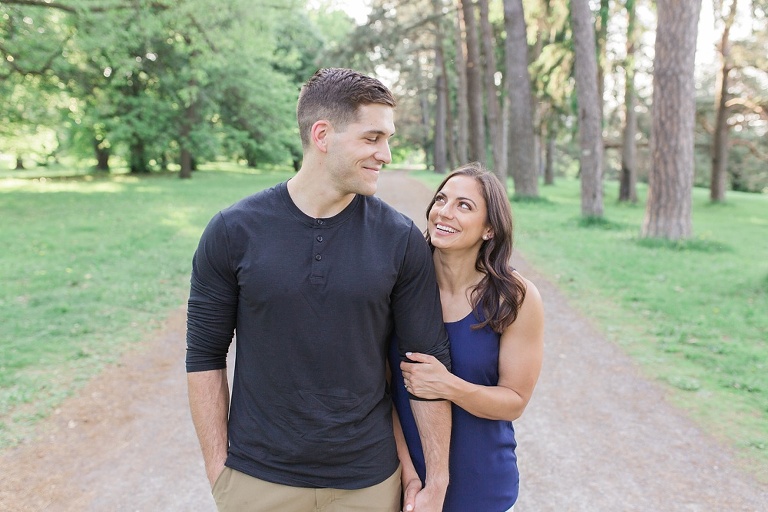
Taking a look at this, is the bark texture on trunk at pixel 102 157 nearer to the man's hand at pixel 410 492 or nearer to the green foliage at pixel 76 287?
the green foliage at pixel 76 287

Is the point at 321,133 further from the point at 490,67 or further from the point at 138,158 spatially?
the point at 138,158

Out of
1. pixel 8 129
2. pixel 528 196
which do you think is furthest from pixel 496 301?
pixel 8 129

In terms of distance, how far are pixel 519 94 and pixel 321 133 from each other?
18407 millimetres

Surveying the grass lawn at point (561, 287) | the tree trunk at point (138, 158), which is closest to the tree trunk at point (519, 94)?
the grass lawn at point (561, 287)

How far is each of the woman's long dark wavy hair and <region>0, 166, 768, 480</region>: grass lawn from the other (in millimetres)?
3175

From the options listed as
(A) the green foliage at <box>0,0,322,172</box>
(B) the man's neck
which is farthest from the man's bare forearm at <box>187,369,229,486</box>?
(A) the green foliage at <box>0,0,322,172</box>

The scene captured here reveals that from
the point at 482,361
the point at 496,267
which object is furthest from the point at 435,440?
the point at 496,267

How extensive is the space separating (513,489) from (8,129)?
29035mm

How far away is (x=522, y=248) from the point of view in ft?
39.4

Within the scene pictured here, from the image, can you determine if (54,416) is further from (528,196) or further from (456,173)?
(528,196)

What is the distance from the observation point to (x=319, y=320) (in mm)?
1807

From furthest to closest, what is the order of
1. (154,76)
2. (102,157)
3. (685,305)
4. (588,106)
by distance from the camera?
(102,157) → (154,76) → (588,106) → (685,305)

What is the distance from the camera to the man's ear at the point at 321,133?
1889mm

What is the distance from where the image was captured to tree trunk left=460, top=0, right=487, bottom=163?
20.5 metres
